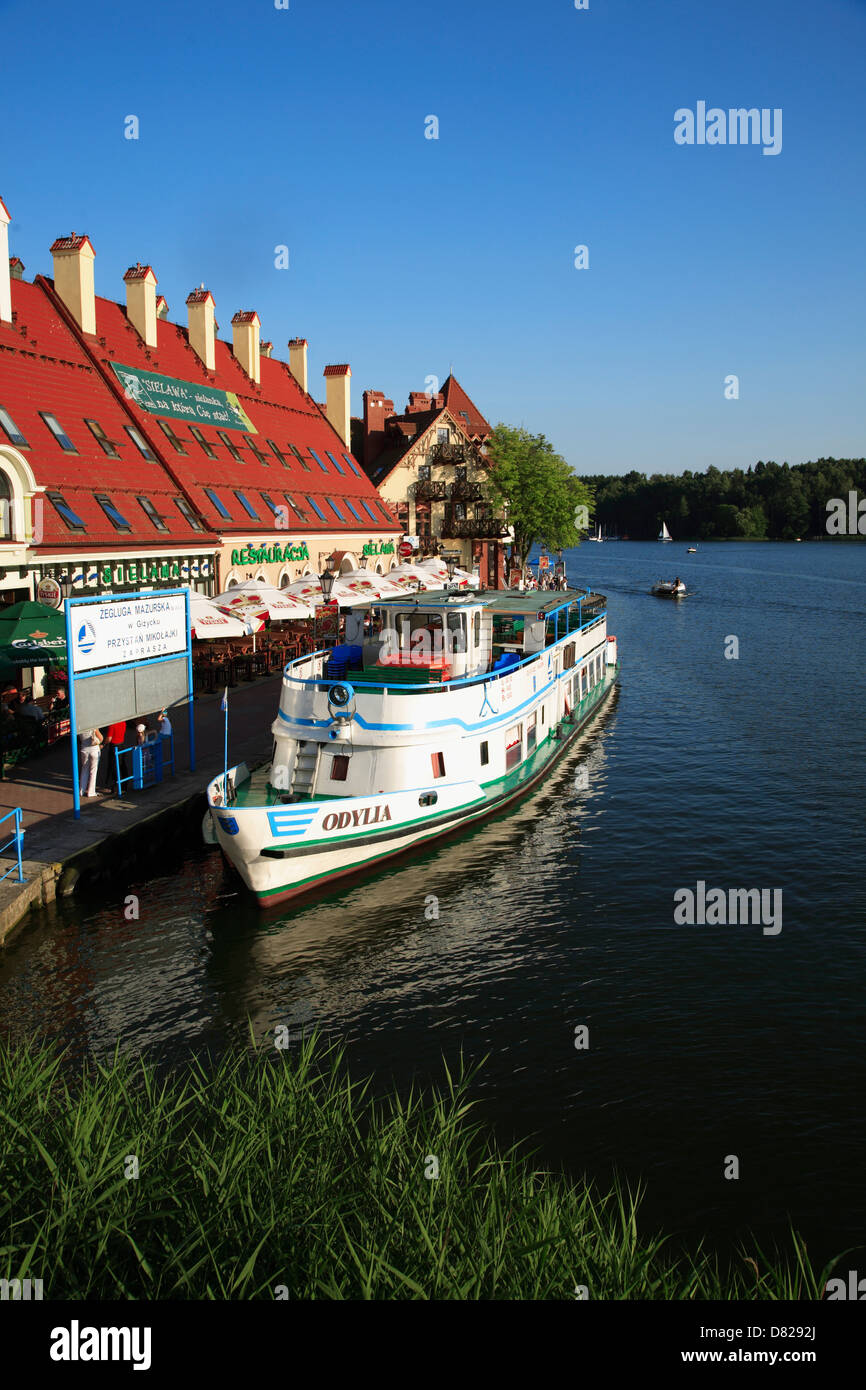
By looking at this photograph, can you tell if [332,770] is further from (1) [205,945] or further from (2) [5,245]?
(2) [5,245]

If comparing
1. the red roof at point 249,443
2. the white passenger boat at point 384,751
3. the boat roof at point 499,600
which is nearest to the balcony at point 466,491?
the red roof at point 249,443

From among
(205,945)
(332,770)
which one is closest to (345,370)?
(332,770)

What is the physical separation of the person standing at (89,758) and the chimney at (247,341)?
41.1 m

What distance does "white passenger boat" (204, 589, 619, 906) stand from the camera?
20188 millimetres

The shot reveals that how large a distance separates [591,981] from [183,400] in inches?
1589

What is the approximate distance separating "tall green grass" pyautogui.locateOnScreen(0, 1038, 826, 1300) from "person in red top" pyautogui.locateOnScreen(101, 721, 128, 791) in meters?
15.3

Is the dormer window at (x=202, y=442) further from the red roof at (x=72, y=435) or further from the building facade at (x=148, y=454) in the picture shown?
the red roof at (x=72, y=435)

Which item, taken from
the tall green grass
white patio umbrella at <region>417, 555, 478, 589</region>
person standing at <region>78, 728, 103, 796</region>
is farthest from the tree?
the tall green grass

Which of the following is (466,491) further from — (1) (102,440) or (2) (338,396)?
(1) (102,440)

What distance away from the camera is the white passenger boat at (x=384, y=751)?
20188 mm

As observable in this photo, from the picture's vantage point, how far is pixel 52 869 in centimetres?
1912

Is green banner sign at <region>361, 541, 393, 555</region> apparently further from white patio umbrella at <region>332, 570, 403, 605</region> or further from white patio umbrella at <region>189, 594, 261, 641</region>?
white patio umbrella at <region>189, 594, 261, 641</region>

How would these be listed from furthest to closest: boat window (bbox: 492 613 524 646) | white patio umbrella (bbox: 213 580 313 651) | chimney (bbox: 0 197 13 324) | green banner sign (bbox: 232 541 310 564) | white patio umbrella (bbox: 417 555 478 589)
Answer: white patio umbrella (bbox: 417 555 478 589), green banner sign (bbox: 232 541 310 564), white patio umbrella (bbox: 213 580 313 651), chimney (bbox: 0 197 13 324), boat window (bbox: 492 613 524 646)

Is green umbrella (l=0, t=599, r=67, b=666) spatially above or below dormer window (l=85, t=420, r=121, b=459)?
below
